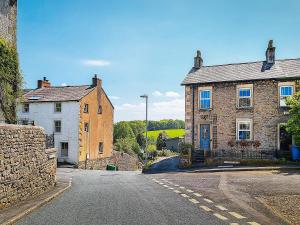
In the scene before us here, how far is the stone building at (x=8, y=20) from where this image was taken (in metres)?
18.1

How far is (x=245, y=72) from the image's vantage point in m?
28.0

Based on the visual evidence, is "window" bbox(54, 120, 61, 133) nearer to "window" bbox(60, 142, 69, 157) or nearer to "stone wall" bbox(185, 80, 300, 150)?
"window" bbox(60, 142, 69, 157)

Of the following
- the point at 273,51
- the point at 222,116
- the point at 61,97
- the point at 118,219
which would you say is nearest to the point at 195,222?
the point at 118,219

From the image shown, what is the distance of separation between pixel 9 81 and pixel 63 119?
71.2ft

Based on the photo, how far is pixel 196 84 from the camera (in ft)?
92.5

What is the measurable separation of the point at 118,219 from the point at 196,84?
20.8m

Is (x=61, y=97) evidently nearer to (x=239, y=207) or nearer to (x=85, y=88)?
(x=85, y=88)

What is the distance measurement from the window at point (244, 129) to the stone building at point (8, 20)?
55.3 ft

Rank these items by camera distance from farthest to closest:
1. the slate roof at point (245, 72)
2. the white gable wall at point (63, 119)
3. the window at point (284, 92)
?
1. the white gable wall at point (63, 119)
2. the slate roof at point (245, 72)
3. the window at point (284, 92)

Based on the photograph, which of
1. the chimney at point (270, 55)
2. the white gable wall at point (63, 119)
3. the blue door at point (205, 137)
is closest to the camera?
the blue door at point (205, 137)

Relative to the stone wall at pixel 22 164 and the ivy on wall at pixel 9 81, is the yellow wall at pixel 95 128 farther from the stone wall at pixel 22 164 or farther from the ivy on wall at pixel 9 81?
the stone wall at pixel 22 164

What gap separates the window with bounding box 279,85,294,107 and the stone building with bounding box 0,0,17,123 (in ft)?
60.9

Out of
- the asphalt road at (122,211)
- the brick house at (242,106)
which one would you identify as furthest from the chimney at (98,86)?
the asphalt road at (122,211)

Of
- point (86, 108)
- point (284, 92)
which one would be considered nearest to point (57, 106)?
point (86, 108)
